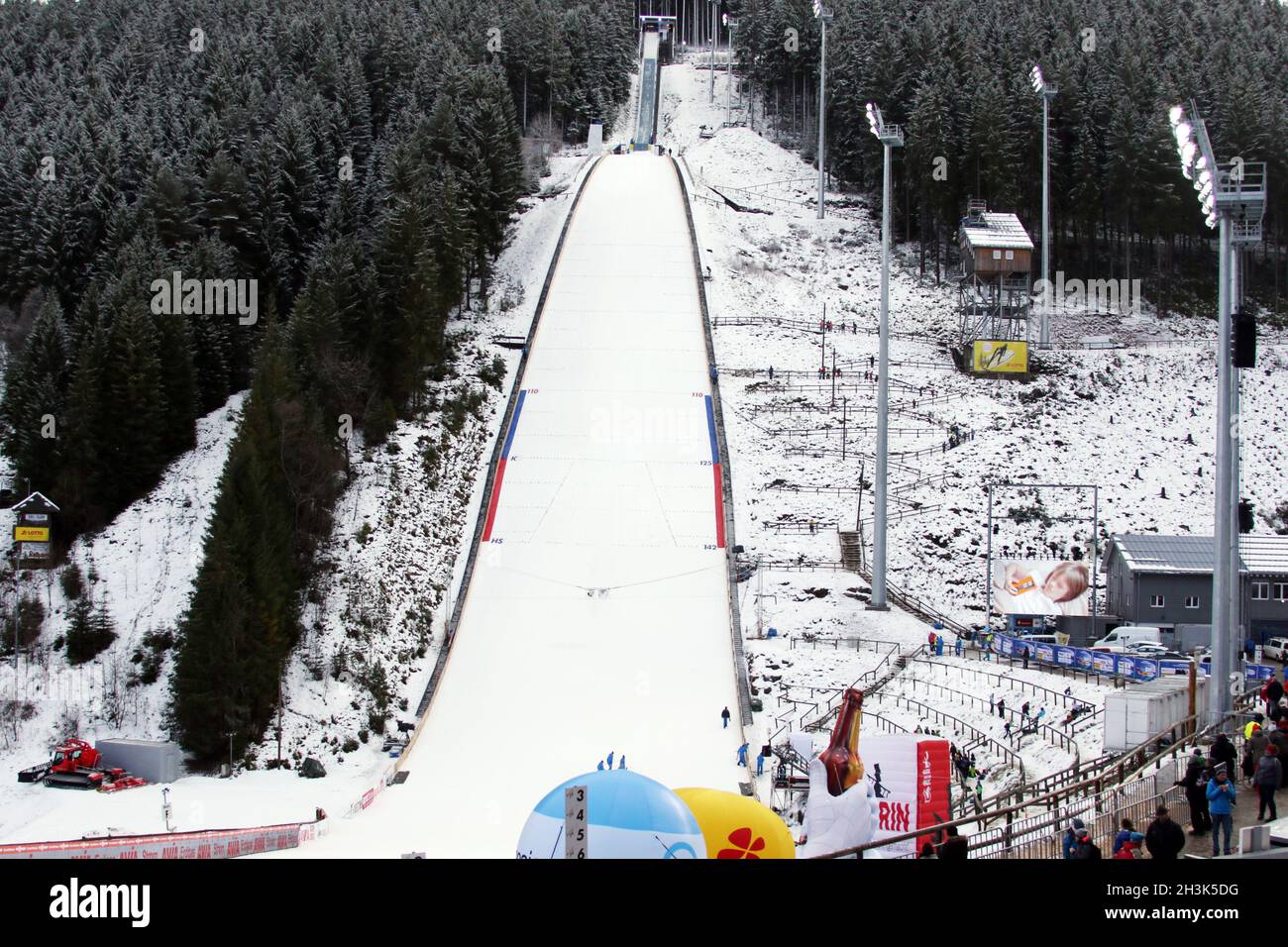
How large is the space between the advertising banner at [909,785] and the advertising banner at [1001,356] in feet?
109

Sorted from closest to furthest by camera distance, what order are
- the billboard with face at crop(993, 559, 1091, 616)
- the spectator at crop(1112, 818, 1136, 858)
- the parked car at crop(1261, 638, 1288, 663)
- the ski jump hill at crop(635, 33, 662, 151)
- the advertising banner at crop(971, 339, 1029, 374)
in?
the spectator at crop(1112, 818, 1136, 858)
the parked car at crop(1261, 638, 1288, 663)
the billboard with face at crop(993, 559, 1091, 616)
the advertising banner at crop(971, 339, 1029, 374)
the ski jump hill at crop(635, 33, 662, 151)

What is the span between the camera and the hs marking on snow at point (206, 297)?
132 ft

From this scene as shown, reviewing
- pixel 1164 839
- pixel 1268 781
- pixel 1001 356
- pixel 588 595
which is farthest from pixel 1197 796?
pixel 1001 356

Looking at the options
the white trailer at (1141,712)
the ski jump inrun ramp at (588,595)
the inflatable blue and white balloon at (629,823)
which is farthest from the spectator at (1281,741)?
the ski jump inrun ramp at (588,595)

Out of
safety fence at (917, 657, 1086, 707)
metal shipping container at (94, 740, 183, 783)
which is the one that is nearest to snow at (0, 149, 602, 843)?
metal shipping container at (94, 740, 183, 783)

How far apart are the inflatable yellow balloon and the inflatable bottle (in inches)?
124

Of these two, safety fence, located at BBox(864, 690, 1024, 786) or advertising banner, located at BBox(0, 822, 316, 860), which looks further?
safety fence, located at BBox(864, 690, 1024, 786)

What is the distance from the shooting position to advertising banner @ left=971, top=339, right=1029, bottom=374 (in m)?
49.3

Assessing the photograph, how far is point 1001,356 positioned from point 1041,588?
16.3 meters

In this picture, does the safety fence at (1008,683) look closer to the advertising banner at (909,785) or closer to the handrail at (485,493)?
the advertising banner at (909,785)

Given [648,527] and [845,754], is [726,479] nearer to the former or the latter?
[648,527]

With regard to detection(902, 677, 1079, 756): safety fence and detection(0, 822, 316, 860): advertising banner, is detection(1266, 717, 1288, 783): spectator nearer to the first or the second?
detection(902, 677, 1079, 756): safety fence

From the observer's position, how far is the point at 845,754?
19.7 m
